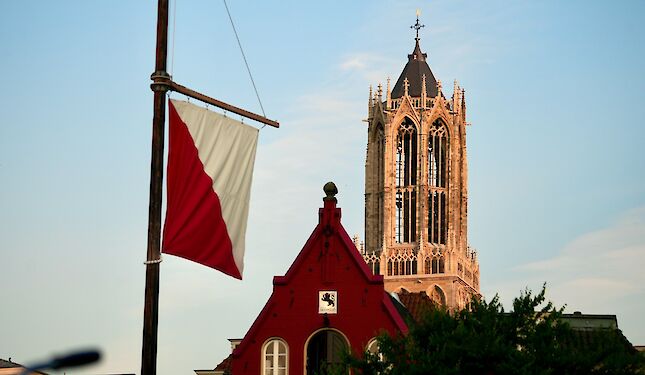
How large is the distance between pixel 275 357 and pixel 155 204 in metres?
27.7

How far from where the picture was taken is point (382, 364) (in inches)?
1479

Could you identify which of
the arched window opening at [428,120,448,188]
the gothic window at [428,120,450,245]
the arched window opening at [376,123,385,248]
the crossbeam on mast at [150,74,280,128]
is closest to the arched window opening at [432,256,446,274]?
the gothic window at [428,120,450,245]

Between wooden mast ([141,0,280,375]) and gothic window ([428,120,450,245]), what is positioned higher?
gothic window ([428,120,450,245])

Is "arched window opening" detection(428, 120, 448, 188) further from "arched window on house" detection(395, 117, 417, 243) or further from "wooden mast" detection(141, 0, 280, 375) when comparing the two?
"wooden mast" detection(141, 0, 280, 375)

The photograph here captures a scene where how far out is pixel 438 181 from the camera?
13438 centimetres

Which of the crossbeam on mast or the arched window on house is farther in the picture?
the arched window on house

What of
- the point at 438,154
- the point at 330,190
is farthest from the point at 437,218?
the point at 330,190

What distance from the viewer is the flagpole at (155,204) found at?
18.4 meters

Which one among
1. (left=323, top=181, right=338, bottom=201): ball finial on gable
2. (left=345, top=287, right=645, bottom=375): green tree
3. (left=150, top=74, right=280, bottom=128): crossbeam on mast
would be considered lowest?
(left=345, top=287, right=645, bottom=375): green tree

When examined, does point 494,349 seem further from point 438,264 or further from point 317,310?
point 438,264

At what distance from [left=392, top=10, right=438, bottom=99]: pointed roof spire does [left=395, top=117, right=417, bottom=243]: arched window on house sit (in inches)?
126

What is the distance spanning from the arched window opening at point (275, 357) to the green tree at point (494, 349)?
780cm

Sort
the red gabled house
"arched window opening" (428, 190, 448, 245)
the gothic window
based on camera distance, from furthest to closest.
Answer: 1. the gothic window
2. "arched window opening" (428, 190, 448, 245)
3. the red gabled house

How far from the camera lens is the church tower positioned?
433 feet
